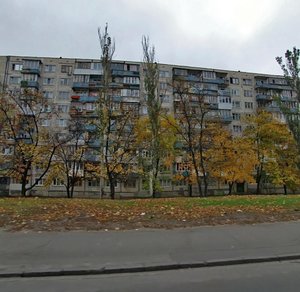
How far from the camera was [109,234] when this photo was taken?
785 cm

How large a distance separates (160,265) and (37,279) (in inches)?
86.1

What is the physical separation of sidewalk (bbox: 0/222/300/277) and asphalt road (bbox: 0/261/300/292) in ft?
0.83

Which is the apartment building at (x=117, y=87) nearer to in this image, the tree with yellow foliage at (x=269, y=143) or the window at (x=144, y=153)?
the tree with yellow foliage at (x=269, y=143)

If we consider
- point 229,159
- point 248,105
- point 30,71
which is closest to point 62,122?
point 30,71

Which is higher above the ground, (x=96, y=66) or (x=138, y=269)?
(x=96, y=66)

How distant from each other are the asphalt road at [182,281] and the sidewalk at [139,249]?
0.83ft

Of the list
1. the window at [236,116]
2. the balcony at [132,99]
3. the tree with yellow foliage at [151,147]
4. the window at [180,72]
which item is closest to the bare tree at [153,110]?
the tree with yellow foliage at [151,147]

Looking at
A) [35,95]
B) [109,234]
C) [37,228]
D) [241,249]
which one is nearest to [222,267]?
[241,249]

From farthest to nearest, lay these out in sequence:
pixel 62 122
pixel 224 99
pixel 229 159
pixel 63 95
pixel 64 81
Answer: pixel 224 99, pixel 64 81, pixel 63 95, pixel 62 122, pixel 229 159

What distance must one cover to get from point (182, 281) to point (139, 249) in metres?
1.88

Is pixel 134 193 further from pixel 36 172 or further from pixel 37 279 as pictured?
→ pixel 37 279

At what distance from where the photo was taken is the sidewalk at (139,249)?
5617 mm

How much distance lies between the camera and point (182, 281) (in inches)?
193

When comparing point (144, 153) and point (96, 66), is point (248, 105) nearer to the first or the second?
point (96, 66)
